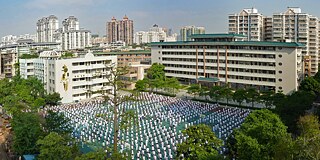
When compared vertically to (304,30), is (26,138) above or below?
below

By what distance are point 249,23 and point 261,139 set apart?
879 inches

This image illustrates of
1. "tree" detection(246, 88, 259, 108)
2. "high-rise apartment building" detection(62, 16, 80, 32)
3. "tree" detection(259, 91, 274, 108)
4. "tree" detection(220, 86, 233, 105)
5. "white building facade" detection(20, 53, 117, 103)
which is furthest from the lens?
"high-rise apartment building" detection(62, 16, 80, 32)

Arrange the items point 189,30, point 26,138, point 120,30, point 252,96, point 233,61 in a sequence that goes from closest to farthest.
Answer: point 26,138, point 252,96, point 233,61, point 189,30, point 120,30

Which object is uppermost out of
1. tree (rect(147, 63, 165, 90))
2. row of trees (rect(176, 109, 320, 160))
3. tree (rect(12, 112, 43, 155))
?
tree (rect(147, 63, 165, 90))

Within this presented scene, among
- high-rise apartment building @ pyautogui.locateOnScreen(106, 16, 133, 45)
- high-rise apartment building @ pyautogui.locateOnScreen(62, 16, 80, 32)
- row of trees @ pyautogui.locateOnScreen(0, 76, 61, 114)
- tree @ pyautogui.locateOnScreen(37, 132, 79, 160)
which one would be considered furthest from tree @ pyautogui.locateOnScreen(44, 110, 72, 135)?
high-rise apartment building @ pyautogui.locateOnScreen(62, 16, 80, 32)

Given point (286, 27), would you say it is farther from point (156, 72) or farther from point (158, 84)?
point (158, 84)

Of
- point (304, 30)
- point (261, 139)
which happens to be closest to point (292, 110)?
point (261, 139)

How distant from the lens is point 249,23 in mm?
28484

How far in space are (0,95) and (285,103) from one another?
13.8 meters

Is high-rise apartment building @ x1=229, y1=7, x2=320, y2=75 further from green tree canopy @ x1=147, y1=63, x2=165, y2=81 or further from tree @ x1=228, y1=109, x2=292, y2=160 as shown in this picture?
tree @ x1=228, y1=109, x2=292, y2=160

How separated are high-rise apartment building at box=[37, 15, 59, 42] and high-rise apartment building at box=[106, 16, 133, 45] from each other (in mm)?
9598

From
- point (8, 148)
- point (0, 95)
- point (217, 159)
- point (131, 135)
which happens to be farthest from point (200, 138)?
point (0, 95)

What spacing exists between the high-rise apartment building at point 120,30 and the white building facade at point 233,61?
87.6 ft

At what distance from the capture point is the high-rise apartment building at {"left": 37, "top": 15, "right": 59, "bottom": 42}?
56250 mm
